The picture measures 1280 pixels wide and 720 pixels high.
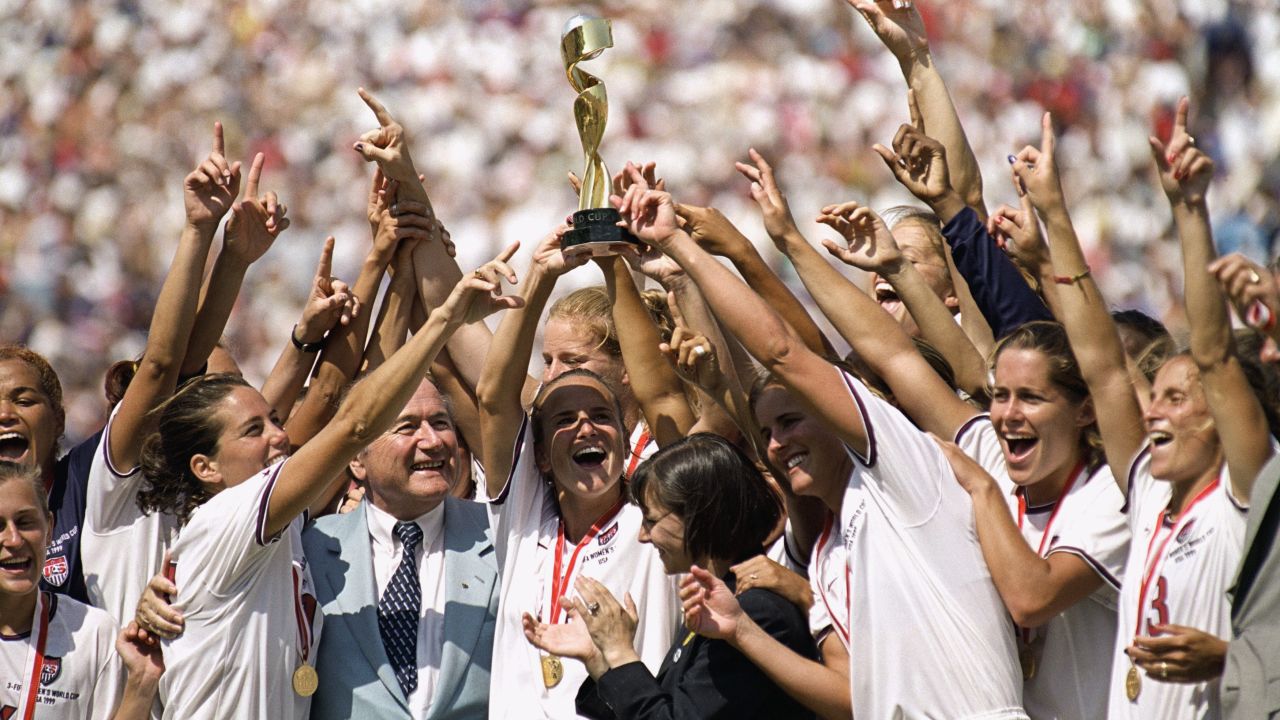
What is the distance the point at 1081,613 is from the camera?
3410 mm

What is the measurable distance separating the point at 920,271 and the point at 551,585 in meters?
1.50

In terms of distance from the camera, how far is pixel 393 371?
3.67m

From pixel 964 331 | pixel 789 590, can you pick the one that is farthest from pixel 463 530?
pixel 964 331

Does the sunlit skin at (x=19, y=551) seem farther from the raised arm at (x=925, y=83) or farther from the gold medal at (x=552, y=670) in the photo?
the raised arm at (x=925, y=83)

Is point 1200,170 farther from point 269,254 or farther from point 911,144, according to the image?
point 269,254

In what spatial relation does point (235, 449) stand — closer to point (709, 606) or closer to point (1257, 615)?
point (709, 606)

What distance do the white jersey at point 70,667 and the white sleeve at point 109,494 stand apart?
293 millimetres

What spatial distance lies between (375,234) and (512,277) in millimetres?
1036

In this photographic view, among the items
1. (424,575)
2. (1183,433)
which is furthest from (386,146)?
(1183,433)

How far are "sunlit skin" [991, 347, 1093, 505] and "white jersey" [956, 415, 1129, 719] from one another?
0.08 meters

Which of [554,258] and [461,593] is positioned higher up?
[554,258]

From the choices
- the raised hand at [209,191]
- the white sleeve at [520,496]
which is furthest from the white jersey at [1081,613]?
the raised hand at [209,191]

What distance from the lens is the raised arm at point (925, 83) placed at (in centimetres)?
464

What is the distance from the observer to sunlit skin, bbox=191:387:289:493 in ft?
13.1
